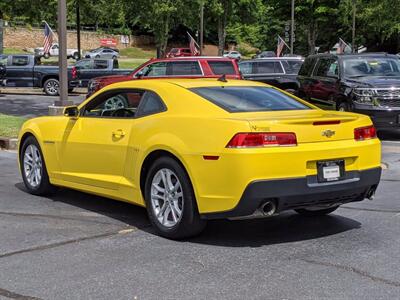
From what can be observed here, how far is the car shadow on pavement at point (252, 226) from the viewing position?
5.82 meters

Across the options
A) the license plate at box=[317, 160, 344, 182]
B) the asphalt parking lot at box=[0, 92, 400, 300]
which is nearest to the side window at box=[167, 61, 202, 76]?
the asphalt parking lot at box=[0, 92, 400, 300]

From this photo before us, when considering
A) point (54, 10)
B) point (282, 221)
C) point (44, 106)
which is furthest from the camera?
point (54, 10)

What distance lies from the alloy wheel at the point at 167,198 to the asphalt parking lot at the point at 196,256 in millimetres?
226

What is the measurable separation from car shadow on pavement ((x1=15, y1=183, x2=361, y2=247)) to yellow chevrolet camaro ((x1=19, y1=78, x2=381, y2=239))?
0.22 m

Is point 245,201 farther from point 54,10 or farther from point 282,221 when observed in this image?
point 54,10

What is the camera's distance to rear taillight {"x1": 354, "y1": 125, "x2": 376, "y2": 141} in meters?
5.94

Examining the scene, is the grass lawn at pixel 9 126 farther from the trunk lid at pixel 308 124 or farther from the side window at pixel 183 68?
the trunk lid at pixel 308 124

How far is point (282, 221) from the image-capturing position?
260 inches

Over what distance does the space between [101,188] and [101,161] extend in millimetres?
289

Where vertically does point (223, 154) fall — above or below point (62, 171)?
above

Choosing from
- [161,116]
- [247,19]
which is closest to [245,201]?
[161,116]

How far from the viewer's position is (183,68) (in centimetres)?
1688

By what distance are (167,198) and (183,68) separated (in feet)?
37.1

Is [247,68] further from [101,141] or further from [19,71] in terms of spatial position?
[101,141]
